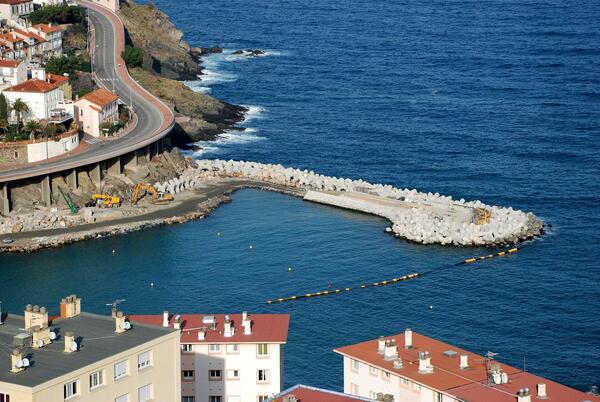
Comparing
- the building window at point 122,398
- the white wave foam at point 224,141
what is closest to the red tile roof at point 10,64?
the white wave foam at point 224,141

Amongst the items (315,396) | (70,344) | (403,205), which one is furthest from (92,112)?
(70,344)

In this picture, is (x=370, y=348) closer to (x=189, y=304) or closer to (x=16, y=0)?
(x=189, y=304)

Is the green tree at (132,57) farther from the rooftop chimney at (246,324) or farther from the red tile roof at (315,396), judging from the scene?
the red tile roof at (315,396)

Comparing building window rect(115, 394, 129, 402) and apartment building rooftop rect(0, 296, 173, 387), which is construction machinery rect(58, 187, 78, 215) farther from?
building window rect(115, 394, 129, 402)

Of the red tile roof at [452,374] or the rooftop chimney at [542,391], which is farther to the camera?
the red tile roof at [452,374]

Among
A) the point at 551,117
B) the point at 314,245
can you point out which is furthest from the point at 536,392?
the point at 551,117

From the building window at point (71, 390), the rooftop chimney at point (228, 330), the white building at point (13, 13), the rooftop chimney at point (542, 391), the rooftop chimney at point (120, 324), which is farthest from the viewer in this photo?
the white building at point (13, 13)
